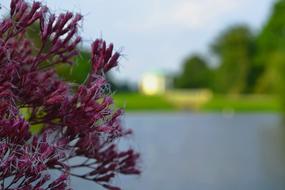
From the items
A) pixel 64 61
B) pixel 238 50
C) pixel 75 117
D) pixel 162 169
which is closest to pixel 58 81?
pixel 64 61

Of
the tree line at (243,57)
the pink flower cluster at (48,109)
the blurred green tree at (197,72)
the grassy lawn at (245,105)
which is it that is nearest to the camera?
the pink flower cluster at (48,109)

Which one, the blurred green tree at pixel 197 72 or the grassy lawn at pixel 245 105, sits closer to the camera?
the grassy lawn at pixel 245 105

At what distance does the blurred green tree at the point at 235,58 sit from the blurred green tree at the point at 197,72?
12.7 meters

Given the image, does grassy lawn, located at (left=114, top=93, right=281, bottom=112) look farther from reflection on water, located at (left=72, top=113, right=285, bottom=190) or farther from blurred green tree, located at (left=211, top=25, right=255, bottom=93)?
reflection on water, located at (left=72, top=113, right=285, bottom=190)

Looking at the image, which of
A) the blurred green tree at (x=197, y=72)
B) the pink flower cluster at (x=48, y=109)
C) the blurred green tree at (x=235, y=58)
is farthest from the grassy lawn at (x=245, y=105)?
the pink flower cluster at (x=48, y=109)

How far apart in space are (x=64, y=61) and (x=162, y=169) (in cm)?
2286

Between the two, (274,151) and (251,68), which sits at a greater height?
(251,68)

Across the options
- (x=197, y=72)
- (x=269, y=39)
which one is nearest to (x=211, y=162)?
(x=269, y=39)

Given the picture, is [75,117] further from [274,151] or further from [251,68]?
[251,68]

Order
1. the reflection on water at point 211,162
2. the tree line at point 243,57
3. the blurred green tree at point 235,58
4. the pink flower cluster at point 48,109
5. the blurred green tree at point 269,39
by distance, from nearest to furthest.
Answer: the pink flower cluster at point 48,109
the reflection on water at point 211,162
the blurred green tree at point 269,39
the tree line at point 243,57
the blurred green tree at point 235,58

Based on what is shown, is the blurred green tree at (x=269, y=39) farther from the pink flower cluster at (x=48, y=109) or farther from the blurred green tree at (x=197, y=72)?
the pink flower cluster at (x=48, y=109)

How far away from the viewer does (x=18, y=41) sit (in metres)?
2.94

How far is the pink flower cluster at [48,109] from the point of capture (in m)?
2.10

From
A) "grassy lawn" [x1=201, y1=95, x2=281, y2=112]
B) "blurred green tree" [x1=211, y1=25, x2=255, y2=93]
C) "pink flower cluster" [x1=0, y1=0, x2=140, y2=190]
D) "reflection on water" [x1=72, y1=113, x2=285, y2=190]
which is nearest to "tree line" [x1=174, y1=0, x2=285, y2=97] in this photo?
"blurred green tree" [x1=211, y1=25, x2=255, y2=93]
